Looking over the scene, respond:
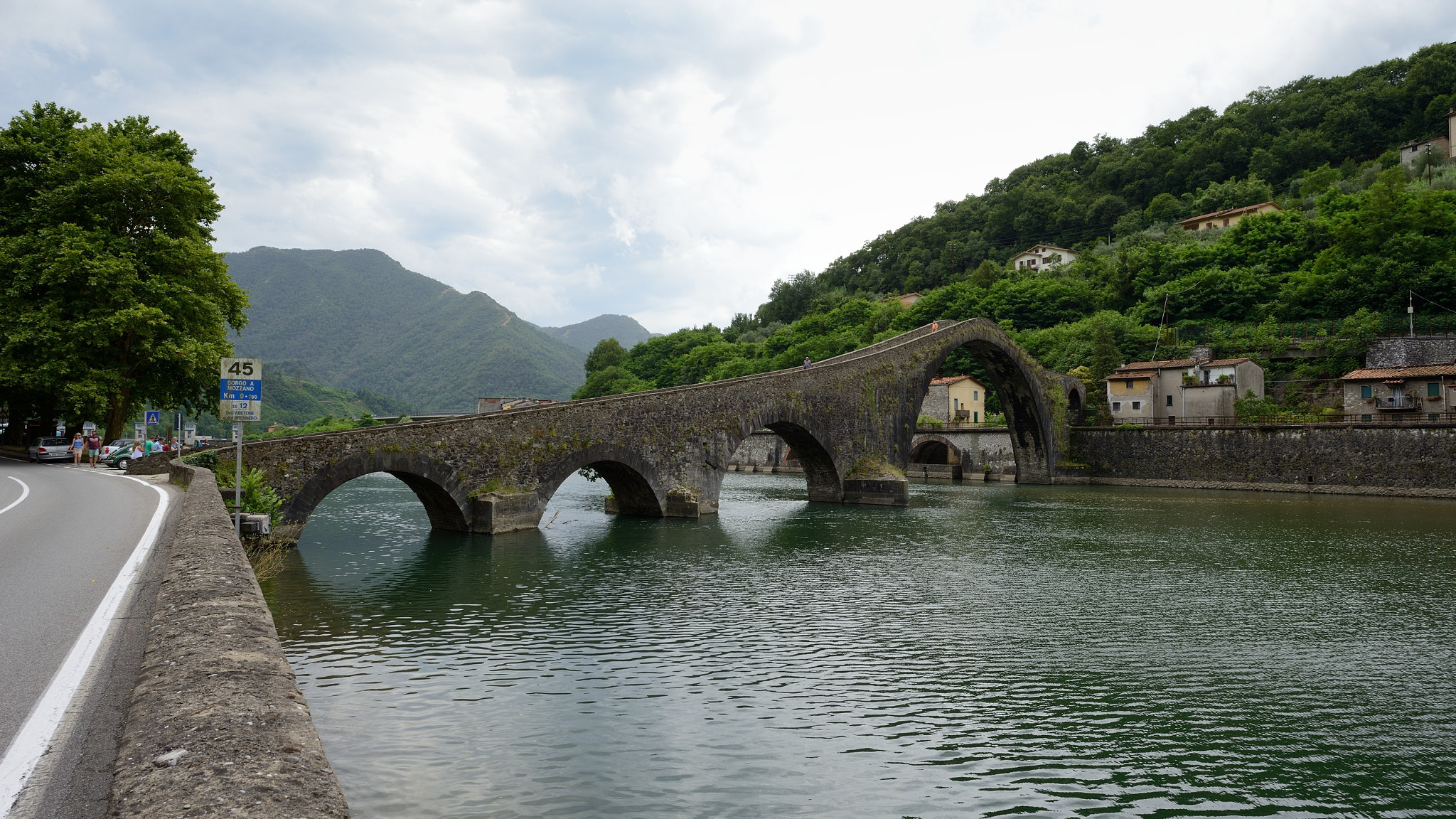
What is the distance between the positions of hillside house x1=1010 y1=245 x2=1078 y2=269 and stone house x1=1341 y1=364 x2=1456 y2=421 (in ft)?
154

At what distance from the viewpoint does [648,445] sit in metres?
26.6

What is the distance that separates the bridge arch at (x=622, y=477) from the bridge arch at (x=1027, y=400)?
2544 cm

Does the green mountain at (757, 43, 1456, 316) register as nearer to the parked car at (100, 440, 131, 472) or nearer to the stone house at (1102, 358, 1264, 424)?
the stone house at (1102, 358, 1264, 424)

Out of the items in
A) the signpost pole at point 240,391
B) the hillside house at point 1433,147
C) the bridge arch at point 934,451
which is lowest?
the bridge arch at point 934,451

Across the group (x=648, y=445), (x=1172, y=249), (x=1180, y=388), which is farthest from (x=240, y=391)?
(x=1172, y=249)

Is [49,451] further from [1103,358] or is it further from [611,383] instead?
[611,383]

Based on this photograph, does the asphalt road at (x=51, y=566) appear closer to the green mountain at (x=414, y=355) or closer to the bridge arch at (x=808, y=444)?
the bridge arch at (x=808, y=444)

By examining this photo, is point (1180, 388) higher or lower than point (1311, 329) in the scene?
lower

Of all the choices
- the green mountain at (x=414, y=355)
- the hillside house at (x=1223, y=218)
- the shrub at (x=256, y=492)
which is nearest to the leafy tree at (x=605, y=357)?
the green mountain at (x=414, y=355)

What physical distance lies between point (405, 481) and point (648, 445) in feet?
25.7

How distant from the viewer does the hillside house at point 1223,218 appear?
251 feet

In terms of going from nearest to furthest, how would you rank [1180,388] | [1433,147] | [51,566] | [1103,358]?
[51,566], [1180,388], [1103,358], [1433,147]

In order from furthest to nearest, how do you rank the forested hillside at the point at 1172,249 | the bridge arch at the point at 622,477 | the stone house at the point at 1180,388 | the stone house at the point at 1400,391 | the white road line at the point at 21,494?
the forested hillside at the point at 1172,249 → the stone house at the point at 1180,388 → the stone house at the point at 1400,391 → the bridge arch at the point at 622,477 → the white road line at the point at 21,494

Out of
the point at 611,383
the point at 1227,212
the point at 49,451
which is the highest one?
the point at 1227,212
